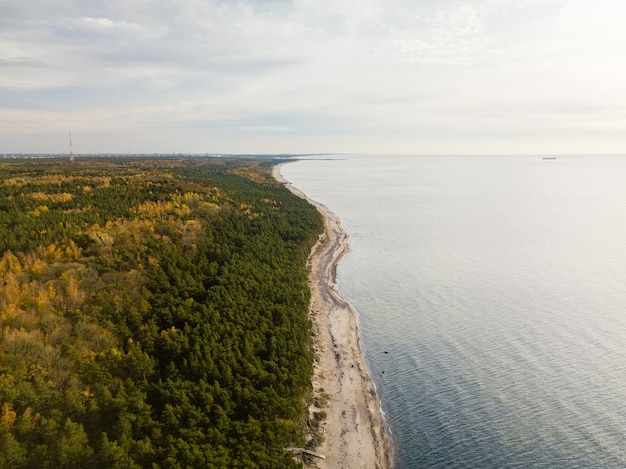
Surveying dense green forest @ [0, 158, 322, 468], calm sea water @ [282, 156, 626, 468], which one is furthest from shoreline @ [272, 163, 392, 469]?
dense green forest @ [0, 158, 322, 468]

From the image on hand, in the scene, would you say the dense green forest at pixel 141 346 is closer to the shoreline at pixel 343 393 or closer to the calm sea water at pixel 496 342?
the shoreline at pixel 343 393

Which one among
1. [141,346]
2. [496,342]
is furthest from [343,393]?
[496,342]

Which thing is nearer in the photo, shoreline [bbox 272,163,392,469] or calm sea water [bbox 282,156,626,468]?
shoreline [bbox 272,163,392,469]

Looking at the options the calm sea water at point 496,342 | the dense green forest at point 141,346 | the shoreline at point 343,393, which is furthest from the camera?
the calm sea water at point 496,342

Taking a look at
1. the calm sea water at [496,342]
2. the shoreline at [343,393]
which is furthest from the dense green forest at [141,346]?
the calm sea water at [496,342]

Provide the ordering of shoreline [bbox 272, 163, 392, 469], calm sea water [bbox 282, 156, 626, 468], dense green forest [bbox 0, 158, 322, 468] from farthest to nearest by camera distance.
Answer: calm sea water [bbox 282, 156, 626, 468] < shoreline [bbox 272, 163, 392, 469] < dense green forest [bbox 0, 158, 322, 468]

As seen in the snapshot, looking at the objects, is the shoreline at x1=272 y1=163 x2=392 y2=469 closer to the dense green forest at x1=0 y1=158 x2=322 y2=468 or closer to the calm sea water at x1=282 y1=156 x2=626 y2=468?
the calm sea water at x1=282 y1=156 x2=626 y2=468

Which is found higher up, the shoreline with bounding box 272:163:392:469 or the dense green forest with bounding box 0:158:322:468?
the dense green forest with bounding box 0:158:322:468

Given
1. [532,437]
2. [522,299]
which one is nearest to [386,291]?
[522,299]
